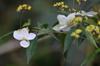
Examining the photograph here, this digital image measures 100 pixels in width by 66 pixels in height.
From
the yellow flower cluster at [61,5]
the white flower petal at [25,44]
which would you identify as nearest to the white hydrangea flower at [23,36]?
the white flower petal at [25,44]

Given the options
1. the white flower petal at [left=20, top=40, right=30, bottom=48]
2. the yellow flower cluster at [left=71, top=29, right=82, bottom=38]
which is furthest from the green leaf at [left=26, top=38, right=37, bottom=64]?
the yellow flower cluster at [left=71, top=29, right=82, bottom=38]

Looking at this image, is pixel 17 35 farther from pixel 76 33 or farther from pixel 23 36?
pixel 76 33

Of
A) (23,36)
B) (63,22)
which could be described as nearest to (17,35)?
Result: (23,36)

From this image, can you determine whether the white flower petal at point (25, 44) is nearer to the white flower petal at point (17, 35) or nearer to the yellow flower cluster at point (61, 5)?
the white flower petal at point (17, 35)

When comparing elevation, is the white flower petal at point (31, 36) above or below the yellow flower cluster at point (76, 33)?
below

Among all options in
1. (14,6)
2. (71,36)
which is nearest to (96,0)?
(71,36)

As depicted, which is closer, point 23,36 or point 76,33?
point 76,33

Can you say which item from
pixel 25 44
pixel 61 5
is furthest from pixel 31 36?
pixel 61 5

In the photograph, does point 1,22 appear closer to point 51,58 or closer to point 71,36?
point 51,58
